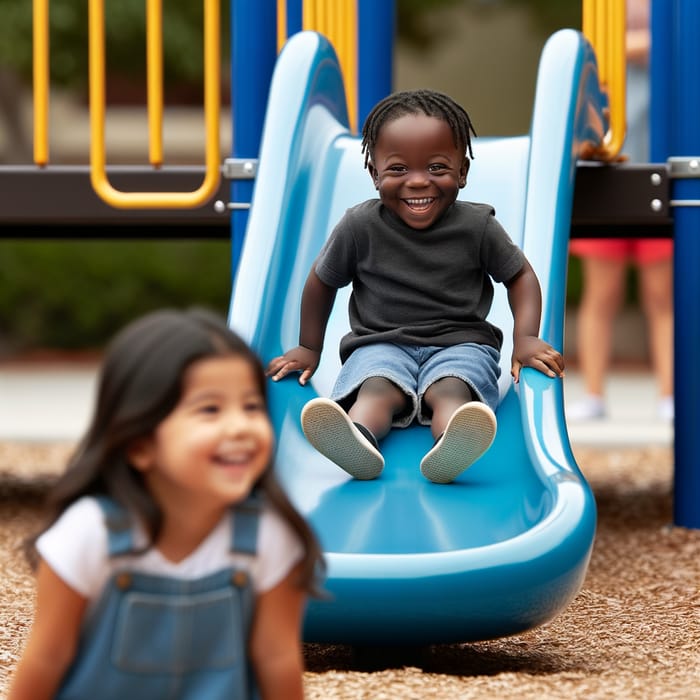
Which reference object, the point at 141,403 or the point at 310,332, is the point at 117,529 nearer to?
the point at 141,403

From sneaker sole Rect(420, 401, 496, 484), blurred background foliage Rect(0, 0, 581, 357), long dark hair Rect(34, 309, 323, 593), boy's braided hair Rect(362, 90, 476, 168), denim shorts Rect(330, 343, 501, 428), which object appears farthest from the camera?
blurred background foliage Rect(0, 0, 581, 357)

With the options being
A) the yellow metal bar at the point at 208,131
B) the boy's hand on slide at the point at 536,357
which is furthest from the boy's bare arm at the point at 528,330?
the yellow metal bar at the point at 208,131

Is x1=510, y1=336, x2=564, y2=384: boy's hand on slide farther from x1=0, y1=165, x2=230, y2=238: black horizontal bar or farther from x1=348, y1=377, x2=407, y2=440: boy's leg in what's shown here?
x1=0, y1=165, x2=230, y2=238: black horizontal bar

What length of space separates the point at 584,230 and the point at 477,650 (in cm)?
225

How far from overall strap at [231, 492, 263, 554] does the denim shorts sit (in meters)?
1.51

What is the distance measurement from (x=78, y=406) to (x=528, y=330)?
6.59 m

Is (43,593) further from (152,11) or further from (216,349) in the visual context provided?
(152,11)

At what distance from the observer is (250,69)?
463 cm

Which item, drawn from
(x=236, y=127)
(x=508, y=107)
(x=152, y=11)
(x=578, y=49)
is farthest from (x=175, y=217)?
(x=508, y=107)

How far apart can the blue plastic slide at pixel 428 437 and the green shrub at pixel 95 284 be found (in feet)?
31.6

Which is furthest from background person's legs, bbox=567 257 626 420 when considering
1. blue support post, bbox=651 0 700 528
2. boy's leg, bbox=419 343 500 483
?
boy's leg, bbox=419 343 500 483

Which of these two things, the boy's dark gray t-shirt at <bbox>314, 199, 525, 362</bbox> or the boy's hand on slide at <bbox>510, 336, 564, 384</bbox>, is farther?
the boy's dark gray t-shirt at <bbox>314, 199, 525, 362</bbox>

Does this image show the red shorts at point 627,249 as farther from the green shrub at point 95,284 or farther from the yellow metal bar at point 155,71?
the green shrub at point 95,284

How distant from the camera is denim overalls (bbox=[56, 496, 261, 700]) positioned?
70.6 inches
